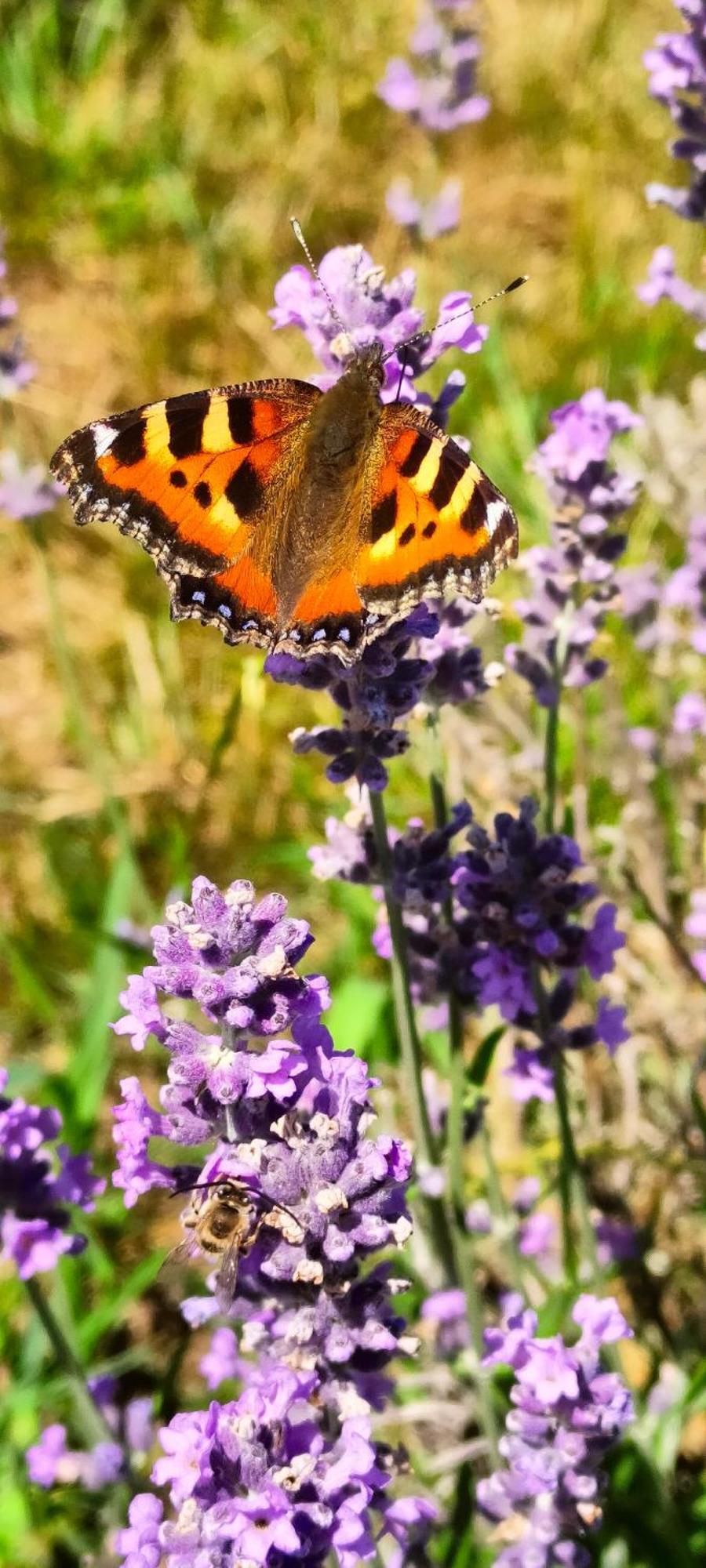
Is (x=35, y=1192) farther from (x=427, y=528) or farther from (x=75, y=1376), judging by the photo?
(x=427, y=528)

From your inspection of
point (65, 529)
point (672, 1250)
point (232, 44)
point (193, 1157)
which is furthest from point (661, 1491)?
point (232, 44)

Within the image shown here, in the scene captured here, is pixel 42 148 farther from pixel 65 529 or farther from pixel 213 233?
pixel 65 529

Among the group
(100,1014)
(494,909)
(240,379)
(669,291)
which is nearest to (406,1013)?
(494,909)

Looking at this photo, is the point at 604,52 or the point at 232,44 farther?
the point at 232,44

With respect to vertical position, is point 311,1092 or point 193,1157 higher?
point 193,1157

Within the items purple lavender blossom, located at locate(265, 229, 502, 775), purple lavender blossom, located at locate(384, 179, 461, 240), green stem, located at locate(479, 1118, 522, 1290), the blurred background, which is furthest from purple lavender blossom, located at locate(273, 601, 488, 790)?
purple lavender blossom, located at locate(384, 179, 461, 240)

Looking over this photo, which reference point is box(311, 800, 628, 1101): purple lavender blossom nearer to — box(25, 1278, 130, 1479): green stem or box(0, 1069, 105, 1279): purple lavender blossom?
box(0, 1069, 105, 1279): purple lavender blossom
